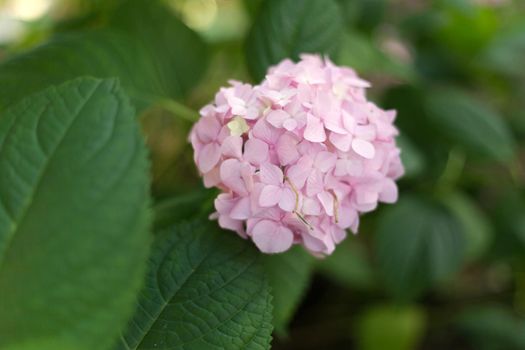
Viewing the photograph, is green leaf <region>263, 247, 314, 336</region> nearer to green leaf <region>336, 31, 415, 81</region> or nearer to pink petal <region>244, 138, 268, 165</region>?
pink petal <region>244, 138, 268, 165</region>

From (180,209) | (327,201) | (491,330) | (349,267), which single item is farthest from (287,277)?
(491,330)

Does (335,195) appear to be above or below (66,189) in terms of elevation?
below

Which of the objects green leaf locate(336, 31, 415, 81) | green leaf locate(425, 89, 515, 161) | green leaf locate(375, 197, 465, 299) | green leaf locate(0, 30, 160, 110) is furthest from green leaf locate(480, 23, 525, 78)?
green leaf locate(0, 30, 160, 110)

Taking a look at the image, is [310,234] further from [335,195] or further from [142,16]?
[142,16]

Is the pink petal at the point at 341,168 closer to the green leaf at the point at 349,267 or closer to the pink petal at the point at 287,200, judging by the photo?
the pink petal at the point at 287,200

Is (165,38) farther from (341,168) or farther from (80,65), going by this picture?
(341,168)

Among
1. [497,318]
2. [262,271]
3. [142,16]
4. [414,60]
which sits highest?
[142,16]

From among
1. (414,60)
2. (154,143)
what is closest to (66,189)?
(154,143)
